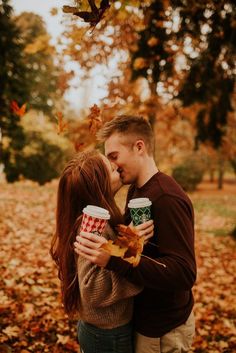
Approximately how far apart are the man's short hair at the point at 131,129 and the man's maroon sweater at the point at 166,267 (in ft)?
1.07

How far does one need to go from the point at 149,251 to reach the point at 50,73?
28894mm

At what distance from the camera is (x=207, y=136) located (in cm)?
731

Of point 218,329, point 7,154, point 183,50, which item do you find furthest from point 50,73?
point 218,329

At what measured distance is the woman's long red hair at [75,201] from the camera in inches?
78.4

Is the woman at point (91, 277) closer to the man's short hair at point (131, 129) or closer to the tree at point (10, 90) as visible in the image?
the man's short hair at point (131, 129)

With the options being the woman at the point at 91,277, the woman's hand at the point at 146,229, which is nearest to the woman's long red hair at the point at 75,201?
the woman at the point at 91,277

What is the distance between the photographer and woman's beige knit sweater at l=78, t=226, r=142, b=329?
1877 mm

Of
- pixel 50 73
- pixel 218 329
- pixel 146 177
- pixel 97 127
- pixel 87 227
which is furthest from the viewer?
pixel 50 73

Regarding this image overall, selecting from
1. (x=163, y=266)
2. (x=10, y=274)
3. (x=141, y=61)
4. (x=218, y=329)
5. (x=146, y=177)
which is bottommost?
(x=218, y=329)

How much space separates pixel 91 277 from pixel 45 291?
3154 millimetres

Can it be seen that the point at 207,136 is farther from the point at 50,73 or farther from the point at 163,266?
the point at 50,73

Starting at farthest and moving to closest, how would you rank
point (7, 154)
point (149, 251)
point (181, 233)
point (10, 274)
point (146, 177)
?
point (7, 154)
point (10, 274)
point (146, 177)
point (149, 251)
point (181, 233)

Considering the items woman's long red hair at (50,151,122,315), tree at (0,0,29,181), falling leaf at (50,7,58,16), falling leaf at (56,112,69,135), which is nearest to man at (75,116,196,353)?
woman's long red hair at (50,151,122,315)

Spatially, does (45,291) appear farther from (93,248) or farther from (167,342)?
(93,248)
